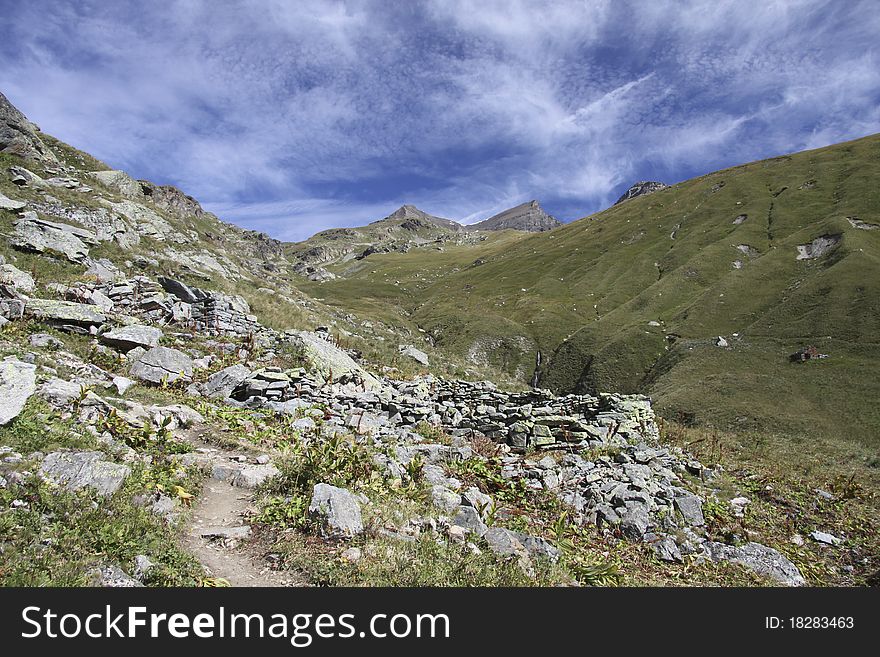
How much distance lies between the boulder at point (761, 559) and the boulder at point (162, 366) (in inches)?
773

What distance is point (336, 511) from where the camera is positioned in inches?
351

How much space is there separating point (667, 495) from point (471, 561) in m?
9.20

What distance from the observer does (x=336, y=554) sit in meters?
7.91

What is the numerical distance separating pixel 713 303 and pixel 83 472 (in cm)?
9190

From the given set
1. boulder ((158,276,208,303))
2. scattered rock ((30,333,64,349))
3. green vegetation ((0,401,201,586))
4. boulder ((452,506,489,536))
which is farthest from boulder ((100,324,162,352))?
boulder ((452,506,489,536))

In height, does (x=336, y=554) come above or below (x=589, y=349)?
below

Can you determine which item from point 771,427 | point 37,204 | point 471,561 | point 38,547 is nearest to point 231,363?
point 38,547

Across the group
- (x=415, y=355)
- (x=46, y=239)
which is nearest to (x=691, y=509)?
(x=415, y=355)

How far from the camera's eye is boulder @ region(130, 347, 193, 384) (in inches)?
631

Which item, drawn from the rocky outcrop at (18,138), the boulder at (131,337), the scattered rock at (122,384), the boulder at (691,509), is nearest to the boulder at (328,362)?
the boulder at (131,337)

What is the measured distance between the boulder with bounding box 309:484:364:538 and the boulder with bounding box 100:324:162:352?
43.6ft

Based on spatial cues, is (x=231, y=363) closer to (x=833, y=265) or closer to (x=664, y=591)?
(x=664, y=591)

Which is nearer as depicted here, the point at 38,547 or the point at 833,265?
the point at 38,547

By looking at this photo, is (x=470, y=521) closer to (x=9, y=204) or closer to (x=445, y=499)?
(x=445, y=499)
